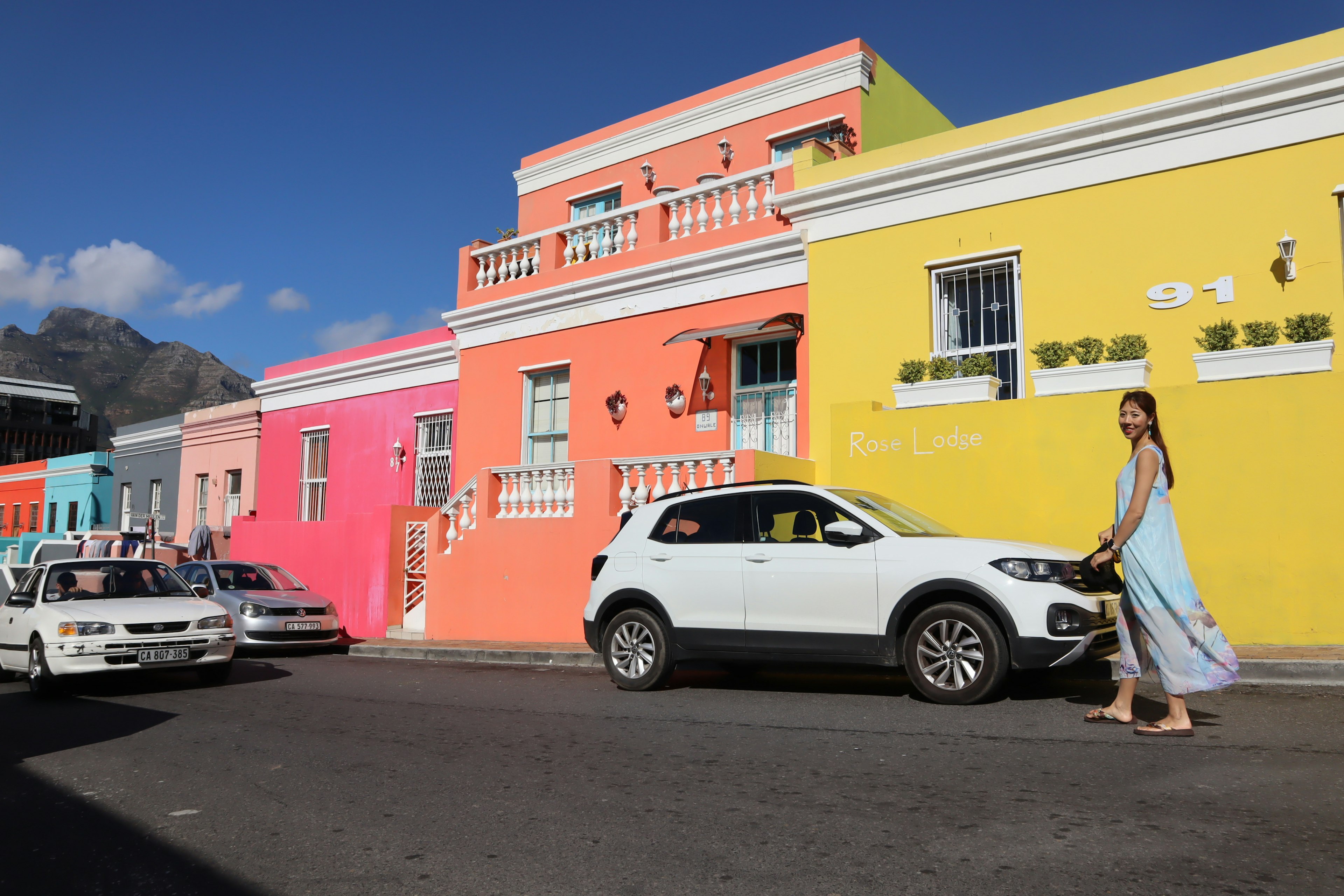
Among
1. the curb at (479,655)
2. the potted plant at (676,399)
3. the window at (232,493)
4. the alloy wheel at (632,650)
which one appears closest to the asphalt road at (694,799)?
the alloy wheel at (632,650)

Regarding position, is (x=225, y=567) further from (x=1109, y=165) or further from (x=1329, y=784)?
(x=1329, y=784)

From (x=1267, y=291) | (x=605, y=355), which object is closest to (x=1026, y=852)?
(x=1267, y=291)

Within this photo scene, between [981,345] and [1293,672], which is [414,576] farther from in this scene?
[1293,672]

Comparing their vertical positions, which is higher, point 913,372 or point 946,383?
point 913,372

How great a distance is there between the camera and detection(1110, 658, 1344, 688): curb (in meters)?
7.24

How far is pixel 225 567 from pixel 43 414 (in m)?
55.8

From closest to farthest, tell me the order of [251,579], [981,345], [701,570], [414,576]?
[701,570] → [981,345] → [251,579] → [414,576]

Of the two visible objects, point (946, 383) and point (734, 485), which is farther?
point (946, 383)

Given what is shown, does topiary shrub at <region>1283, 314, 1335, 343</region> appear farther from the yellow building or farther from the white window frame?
the white window frame

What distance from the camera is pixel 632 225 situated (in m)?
15.3

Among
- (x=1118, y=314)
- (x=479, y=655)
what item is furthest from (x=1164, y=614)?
(x=479, y=655)

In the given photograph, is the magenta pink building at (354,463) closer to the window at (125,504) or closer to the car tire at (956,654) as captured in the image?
the window at (125,504)

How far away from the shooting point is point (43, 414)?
199 ft

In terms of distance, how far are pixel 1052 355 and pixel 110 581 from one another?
1063 cm
